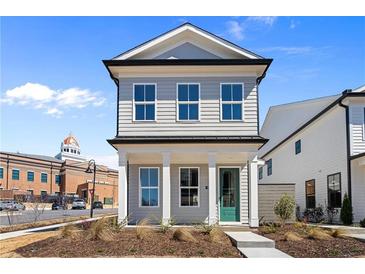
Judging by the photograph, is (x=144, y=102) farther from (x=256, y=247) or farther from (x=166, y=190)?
(x=256, y=247)

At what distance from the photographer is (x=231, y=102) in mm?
18531

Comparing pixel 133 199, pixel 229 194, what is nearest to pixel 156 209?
pixel 133 199

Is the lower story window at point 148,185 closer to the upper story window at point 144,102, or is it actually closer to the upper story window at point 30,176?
the upper story window at point 144,102

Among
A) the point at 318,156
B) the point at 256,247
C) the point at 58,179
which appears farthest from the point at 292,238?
the point at 58,179

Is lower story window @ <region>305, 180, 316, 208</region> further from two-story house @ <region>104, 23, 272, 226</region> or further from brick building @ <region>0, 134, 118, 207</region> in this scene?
brick building @ <region>0, 134, 118, 207</region>

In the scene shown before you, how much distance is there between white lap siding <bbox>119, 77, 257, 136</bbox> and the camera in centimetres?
1839

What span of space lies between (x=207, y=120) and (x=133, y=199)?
4.89 metres

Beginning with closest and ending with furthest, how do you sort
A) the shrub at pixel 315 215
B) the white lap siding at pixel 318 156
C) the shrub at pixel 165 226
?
the shrub at pixel 165 226 < the white lap siding at pixel 318 156 < the shrub at pixel 315 215

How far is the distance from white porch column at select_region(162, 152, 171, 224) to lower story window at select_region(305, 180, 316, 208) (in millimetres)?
11743

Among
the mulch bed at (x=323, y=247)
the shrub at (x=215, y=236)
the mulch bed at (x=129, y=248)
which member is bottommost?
the mulch bed at (x=323, y=247)

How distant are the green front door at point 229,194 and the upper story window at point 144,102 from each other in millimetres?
4256

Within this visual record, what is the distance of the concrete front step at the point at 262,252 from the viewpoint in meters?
11.5

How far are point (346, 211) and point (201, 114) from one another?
8.50 metres

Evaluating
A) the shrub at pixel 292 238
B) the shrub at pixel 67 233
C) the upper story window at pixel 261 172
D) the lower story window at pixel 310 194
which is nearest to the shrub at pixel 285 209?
the shrub at pixel 292 238
